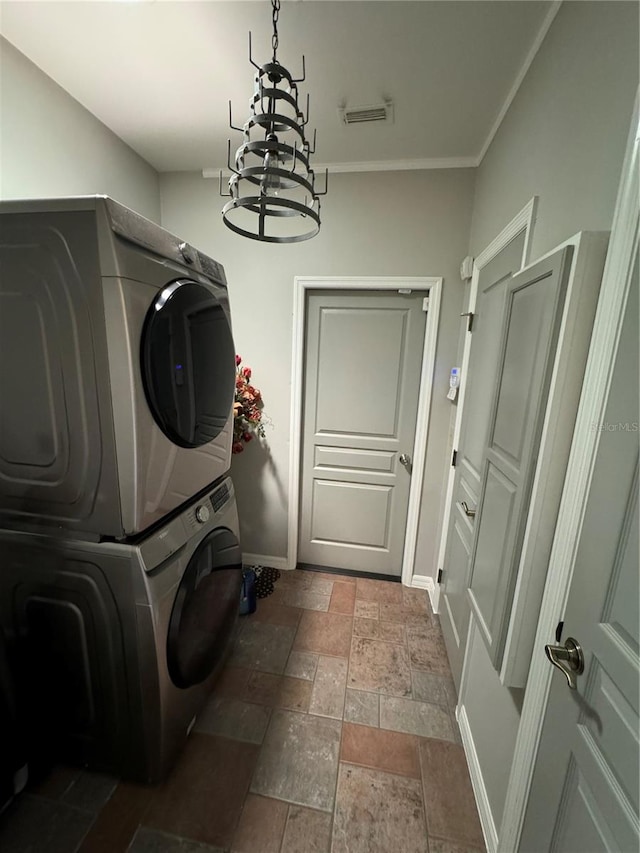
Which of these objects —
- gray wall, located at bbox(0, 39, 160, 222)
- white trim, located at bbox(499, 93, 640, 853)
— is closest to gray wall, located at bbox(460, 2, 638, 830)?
white trim, located at bbox(499, 93, 640, 853)

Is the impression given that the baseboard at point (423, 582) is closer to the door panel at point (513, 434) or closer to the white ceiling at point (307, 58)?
the door panel at point (513, 434)

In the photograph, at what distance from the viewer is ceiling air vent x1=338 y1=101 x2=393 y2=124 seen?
1.55 meters

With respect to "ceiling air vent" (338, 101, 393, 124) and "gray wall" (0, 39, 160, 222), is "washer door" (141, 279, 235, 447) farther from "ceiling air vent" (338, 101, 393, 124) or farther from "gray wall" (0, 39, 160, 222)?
"ceiling air vent" (338, 101, 393, 124)

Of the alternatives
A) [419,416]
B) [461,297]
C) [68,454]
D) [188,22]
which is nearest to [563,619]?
[68,454]

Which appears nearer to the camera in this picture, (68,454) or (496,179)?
(68,454)

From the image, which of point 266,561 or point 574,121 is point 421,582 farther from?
point 574,121

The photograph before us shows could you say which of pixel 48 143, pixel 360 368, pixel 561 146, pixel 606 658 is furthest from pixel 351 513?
pixel 48 143

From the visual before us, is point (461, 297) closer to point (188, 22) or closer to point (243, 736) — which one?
point (188, 22)

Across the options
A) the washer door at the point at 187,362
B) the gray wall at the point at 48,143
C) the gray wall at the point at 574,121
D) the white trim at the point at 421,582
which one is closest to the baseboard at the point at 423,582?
the white trim at the point at 421,582

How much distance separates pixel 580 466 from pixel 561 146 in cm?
99

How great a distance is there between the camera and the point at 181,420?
41.8 inches

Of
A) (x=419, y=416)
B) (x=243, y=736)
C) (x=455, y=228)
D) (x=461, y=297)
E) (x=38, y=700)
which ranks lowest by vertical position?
(x=243, y=736)

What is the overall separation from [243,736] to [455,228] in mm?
2720

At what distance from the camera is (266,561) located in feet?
8.39
